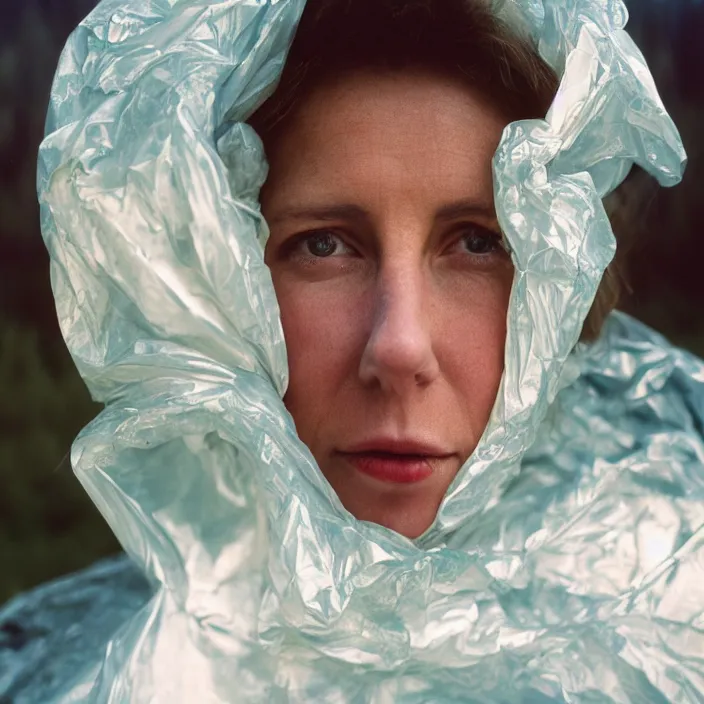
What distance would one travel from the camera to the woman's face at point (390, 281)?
0.76 meters

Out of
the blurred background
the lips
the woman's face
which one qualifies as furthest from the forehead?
the blurred background

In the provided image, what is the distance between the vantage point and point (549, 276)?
776mm

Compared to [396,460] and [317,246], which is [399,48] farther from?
[396,460]

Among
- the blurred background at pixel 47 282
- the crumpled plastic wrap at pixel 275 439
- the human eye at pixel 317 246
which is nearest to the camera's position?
the crumpled plastic wrap at pixel 275 439

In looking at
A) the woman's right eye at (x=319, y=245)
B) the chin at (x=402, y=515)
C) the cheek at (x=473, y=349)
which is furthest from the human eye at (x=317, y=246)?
the chin at (x=402, y=515)

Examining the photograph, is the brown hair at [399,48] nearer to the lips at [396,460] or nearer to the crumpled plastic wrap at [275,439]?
the crumpled plastic wrap at [275,439]

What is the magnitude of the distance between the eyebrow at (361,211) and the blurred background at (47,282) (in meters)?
0.64

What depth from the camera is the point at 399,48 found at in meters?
0.83

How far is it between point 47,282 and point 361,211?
77 centimetres

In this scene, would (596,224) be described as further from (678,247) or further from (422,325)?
(678,247)

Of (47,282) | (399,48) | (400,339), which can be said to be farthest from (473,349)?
(47,282)

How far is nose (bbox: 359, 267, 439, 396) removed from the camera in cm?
72

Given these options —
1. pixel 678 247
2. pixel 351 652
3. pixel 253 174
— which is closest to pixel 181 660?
pixel 351 652

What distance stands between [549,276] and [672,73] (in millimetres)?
757
